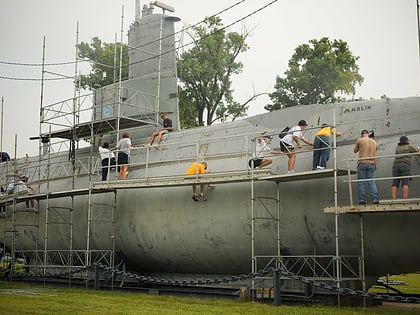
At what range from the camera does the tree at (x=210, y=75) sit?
184 ft

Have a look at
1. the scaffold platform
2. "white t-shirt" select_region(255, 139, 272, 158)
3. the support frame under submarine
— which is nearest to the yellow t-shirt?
the support frame under submarine

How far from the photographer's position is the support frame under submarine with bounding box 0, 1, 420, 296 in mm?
15523

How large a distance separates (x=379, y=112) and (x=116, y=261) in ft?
36.0

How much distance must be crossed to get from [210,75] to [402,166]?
42.6 m

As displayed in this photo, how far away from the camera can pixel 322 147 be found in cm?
1595

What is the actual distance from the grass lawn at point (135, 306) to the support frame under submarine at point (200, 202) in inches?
58.9

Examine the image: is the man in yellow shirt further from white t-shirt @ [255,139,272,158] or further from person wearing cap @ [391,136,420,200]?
person wearing cap @ [391,136,420,200]

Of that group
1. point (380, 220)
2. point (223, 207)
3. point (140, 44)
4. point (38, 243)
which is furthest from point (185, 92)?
point (380, 220)

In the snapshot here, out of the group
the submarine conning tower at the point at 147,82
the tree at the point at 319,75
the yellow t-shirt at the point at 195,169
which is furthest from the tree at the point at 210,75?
the yellow t-shirt at the point at 195,169

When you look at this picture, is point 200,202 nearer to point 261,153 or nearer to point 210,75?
point 261,153

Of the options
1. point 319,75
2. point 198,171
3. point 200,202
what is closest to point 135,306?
point 200,202

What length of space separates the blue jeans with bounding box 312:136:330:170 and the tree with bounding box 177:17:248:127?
40.6 metres

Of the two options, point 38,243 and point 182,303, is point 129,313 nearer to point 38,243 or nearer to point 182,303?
point 182,303

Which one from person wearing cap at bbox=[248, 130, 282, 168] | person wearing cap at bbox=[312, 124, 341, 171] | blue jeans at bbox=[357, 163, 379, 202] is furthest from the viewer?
person wearing cap at bbox=[248, 130, 282, 168]
